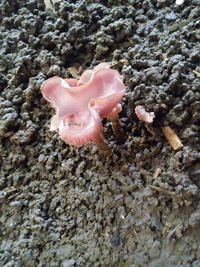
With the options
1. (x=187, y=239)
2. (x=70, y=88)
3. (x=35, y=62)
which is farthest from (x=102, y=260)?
(x=35, y=62)

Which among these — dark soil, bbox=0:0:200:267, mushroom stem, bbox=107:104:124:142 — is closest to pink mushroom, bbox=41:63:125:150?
mushroom stem, bbox=107:104:124:142

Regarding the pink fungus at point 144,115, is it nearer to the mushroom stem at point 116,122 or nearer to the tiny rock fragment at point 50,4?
the mushroom stem at point 116,122

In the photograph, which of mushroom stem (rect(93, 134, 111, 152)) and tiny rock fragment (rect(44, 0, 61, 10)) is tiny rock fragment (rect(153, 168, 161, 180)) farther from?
tiny rock fragment (rect(44, 0, 61, 10))

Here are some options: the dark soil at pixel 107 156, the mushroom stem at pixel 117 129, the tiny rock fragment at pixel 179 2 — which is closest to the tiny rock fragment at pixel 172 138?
the dark soil at pixel 107 156

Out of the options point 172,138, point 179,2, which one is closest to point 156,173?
point 172,138

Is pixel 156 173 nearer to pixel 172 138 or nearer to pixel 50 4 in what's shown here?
pixel 172 138

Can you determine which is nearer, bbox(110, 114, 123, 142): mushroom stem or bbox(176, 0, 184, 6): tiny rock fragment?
bbox(110, 114, 123, 142): mushroom stem
